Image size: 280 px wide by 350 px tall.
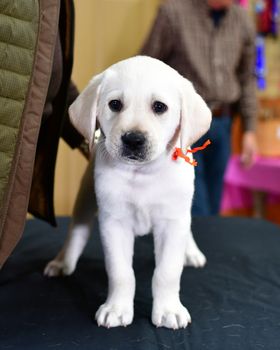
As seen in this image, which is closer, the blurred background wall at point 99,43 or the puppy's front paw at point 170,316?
the puppy's front paw at point 170,316

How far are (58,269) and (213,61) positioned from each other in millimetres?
1299

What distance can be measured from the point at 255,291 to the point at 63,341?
0.56m

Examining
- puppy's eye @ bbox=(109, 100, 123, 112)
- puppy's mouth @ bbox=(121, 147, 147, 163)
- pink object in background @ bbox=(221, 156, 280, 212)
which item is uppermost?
puppy's eye @ bbox=(109, 100, 123, 112)

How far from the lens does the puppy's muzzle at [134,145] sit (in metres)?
0.98

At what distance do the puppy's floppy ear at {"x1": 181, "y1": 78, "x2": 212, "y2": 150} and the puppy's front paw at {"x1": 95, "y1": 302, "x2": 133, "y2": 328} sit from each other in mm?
384

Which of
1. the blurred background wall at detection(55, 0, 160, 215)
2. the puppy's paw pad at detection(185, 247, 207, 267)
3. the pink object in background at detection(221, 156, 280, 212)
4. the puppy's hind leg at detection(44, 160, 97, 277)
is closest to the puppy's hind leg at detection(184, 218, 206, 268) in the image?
the puppy's paw pad at detection(185, 247, 207, 267)

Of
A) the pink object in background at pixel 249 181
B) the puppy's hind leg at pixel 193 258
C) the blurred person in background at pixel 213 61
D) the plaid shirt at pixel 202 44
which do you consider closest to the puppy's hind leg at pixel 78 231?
the puppy's hind leg at pixel 193 258

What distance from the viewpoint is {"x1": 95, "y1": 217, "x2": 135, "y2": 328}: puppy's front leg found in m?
1.05

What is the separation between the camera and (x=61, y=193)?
10.7ft

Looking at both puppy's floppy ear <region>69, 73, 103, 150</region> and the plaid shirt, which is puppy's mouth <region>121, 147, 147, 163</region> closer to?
puppy's floppy ear <region>69, 73, 103, 150</region>

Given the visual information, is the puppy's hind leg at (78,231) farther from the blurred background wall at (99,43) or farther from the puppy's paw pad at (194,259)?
the blurred background wall at (99,43)

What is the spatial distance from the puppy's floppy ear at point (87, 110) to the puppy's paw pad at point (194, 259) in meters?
0.58

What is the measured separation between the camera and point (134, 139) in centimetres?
98

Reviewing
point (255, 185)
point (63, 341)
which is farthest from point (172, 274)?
point (255, 185)
